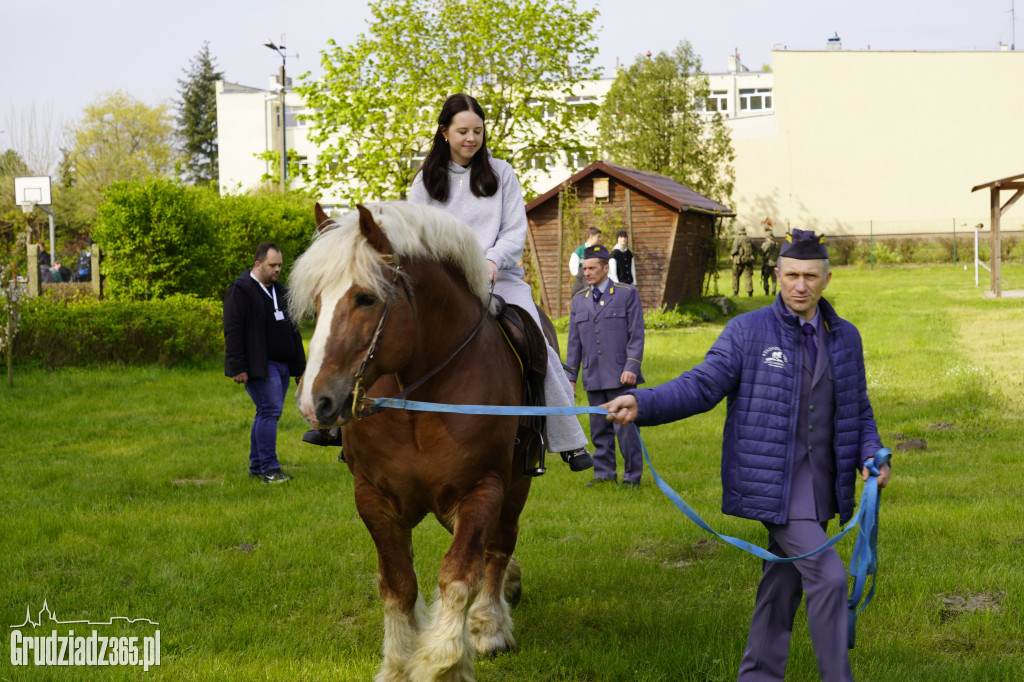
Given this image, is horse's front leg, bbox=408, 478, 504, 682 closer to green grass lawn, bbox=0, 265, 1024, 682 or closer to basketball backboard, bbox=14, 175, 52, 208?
green grass lawn, bbox=0, 265, 1024, 682

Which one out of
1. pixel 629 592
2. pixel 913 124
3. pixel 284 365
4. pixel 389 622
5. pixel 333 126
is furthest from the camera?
pixel 913 124

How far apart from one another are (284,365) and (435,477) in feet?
19.8

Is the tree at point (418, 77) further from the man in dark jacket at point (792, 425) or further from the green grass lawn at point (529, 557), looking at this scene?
the man in dark jacket at point (792, 425)

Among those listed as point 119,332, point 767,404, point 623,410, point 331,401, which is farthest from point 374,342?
point 119,332

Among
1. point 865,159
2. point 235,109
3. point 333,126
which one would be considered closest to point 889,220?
point 865,159

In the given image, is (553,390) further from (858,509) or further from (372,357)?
(858,509)

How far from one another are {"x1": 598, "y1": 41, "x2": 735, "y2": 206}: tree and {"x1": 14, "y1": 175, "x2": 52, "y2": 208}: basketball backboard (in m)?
24.6

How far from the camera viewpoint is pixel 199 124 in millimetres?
70375

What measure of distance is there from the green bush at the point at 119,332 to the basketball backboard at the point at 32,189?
24.0m

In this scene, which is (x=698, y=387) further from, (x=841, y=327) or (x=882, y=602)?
(x=882, y=602)

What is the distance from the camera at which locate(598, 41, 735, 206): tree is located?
148ft

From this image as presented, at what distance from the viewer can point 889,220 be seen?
167 ft

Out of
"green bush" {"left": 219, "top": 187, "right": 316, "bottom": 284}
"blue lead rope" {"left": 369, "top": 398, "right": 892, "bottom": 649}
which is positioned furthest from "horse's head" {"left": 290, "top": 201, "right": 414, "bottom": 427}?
"green bush" {"left": 219, "top": 187, "right": 316, "bottom": 284}

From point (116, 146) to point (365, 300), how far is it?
59090 mm
